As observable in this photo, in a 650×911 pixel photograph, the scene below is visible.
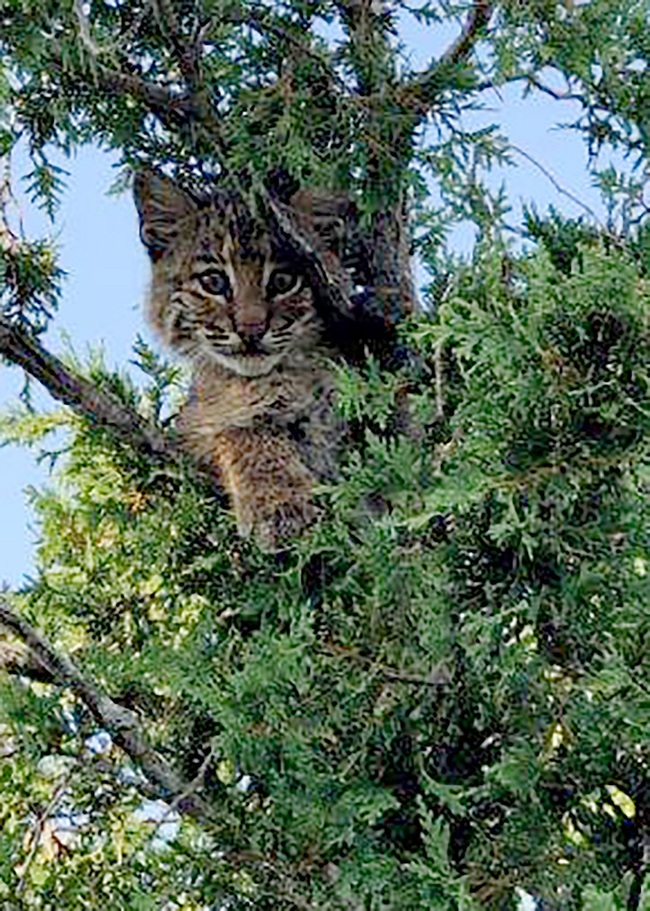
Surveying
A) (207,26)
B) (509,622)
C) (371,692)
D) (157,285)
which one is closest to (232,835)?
(371,692)

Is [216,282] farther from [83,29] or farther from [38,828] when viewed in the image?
[38,828]

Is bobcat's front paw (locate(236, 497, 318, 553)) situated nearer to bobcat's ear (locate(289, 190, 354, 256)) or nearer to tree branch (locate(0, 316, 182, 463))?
tree branch (locate(0, 316, 182, 463))

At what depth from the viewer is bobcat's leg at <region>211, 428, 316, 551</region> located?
4.13 m

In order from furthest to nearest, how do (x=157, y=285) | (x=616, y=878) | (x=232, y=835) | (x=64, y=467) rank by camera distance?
1. (x=157, y=285)
2. (x=64, y=467)
3. (x=232, y=835)
4. (x=616, y=878)

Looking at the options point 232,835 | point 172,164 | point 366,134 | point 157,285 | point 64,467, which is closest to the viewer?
point 232,835

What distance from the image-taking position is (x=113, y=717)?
3.26 meters

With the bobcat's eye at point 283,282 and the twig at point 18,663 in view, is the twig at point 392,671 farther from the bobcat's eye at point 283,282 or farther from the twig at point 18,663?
the bobcat's eye at point 283,282

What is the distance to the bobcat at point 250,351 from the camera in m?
4.27

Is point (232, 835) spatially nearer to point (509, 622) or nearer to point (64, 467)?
point (509, 622)

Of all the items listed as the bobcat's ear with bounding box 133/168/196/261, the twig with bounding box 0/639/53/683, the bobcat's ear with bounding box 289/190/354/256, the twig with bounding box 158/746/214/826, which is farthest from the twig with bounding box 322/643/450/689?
the bobcat's ear with bounding box 133/168/196/261

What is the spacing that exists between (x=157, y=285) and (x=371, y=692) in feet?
6.22

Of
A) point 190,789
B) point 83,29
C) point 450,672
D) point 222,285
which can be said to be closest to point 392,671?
point 450,672

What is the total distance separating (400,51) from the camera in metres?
3.64

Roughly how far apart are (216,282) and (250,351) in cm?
22
